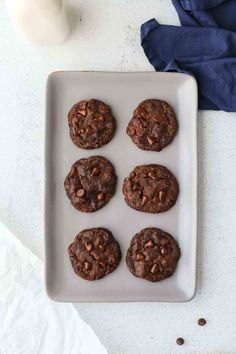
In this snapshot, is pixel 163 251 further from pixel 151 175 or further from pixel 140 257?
pixel 151 175

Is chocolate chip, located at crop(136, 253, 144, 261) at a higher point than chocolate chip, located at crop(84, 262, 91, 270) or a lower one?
higher

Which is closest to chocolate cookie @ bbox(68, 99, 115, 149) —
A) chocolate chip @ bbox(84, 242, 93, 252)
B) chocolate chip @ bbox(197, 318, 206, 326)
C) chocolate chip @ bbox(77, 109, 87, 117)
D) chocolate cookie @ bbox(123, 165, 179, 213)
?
chocolate chip @ bbox(77, 109, 87, 117)

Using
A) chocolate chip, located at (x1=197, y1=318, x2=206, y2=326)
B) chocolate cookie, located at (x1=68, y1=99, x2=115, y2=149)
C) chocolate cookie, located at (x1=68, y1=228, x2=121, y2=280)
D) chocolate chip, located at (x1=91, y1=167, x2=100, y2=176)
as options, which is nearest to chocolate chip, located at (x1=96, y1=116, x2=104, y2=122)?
chocolate cookie, located at (x1=68, y1=99, x2=115, y2=149)

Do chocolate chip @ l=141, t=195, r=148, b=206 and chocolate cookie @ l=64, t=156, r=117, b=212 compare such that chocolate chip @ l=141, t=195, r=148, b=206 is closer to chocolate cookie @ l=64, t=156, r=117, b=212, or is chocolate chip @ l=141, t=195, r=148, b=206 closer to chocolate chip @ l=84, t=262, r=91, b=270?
chocolate cookie @ l=64, t=156, r=117, b=212

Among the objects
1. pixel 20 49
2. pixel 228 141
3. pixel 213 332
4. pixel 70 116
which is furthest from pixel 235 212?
pixel 20 49

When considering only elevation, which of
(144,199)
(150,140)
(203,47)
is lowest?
(144,199)

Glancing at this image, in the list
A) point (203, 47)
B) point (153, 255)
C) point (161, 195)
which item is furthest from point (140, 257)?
point (203, 47)

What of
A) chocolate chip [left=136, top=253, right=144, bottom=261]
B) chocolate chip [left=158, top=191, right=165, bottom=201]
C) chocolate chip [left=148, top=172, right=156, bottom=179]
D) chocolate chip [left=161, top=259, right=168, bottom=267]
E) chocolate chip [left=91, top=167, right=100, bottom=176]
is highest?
chocolate chip [left=91, top=167, right=100, bottom=176]
